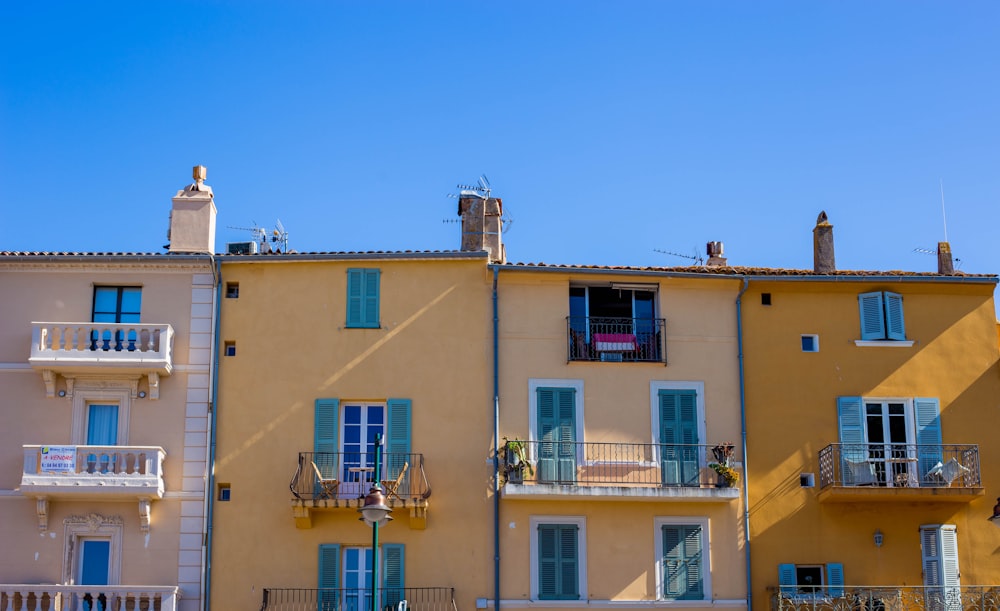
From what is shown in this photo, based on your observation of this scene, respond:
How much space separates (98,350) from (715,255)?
48.0 ft

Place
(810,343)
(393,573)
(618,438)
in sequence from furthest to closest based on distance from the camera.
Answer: (810,343), (618,438), (393,573)

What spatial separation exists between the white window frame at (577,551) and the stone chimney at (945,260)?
9.87m

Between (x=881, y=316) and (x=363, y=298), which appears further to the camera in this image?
(x=881, y=316)

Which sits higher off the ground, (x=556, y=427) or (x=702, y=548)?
(x=556, y=427)

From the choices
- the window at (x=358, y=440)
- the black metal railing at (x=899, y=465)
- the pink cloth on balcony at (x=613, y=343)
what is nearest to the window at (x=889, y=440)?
the black metal railing at (x=899, y=465)

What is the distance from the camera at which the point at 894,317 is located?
35.4 meters

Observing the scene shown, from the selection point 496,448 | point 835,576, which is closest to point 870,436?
point 835,576

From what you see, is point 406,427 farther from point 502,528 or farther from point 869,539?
point 869,539

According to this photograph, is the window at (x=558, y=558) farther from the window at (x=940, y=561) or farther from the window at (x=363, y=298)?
the window at (x=940, y=561)

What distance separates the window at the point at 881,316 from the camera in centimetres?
3528

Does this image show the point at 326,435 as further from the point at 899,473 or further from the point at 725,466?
the point at 899,473

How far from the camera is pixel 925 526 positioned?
3397cm

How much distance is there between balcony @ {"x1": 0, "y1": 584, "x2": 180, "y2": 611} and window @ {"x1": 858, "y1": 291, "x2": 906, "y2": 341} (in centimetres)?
1544

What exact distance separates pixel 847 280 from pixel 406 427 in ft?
32.7
